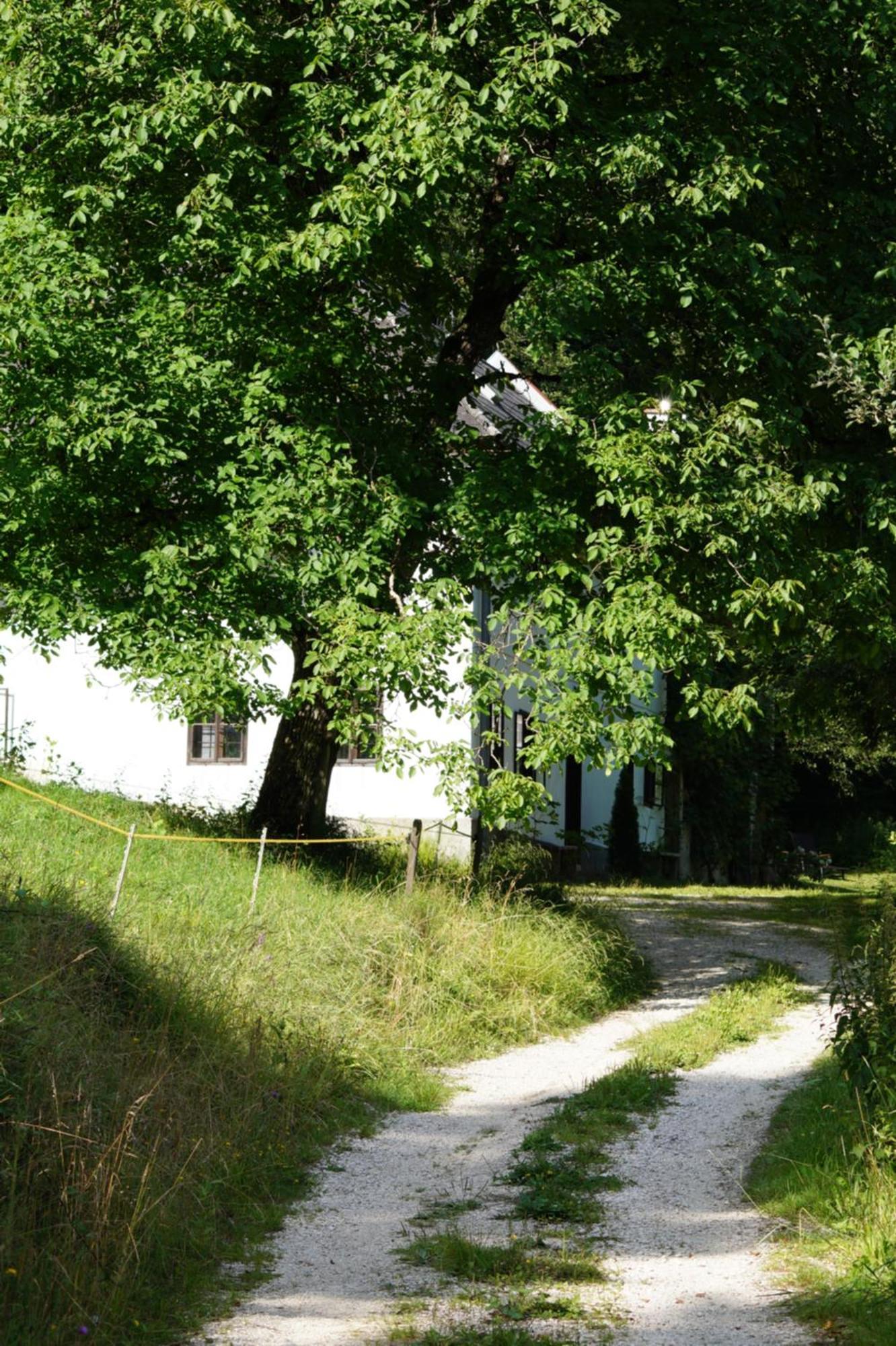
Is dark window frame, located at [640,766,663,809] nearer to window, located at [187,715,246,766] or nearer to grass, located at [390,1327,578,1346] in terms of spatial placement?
window, located at [187,715,246,766]

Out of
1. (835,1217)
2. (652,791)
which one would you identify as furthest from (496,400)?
(652,791)

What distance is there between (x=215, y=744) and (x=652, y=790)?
45.7 ft

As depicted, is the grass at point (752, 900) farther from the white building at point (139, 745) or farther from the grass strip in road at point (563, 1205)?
the grass strip in road at point (563, 1205)

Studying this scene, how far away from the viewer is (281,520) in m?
12.4

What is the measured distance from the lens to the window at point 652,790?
34125 mm

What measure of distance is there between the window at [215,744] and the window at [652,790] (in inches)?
490

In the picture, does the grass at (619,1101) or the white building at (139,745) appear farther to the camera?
the white building at (139,745)

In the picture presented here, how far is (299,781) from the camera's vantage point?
1656 centimetres

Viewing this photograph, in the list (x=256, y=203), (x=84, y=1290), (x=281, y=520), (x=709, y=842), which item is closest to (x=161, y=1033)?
(x=84, y=1290)

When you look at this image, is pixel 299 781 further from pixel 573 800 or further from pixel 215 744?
pixel 573 800


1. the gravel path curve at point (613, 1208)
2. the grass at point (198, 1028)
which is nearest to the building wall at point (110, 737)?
the grass at point (198, 1028)

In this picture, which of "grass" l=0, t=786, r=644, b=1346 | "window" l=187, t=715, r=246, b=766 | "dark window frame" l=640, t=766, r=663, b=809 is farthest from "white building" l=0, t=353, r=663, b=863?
"dark window frame" l=640, t=766, r=663, b=809

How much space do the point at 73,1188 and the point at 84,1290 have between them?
1.45 ft

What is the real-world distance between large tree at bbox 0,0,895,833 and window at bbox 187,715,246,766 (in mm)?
10305
